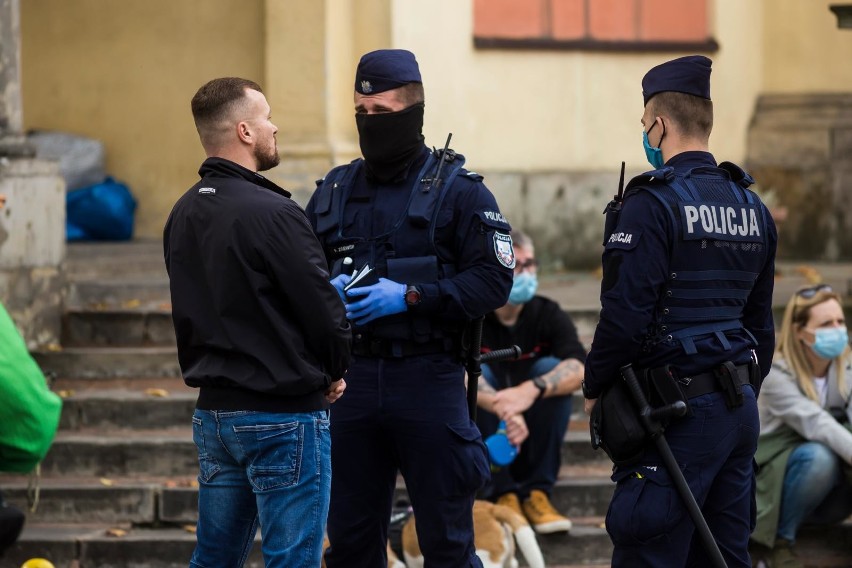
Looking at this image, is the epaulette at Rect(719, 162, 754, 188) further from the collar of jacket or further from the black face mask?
the collar of jacket

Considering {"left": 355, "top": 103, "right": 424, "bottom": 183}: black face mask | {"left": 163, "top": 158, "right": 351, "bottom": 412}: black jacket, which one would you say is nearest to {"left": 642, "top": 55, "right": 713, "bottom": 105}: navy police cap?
{"left": 355, "top": 103, "right": 424, "bottom": 183}: black face mask

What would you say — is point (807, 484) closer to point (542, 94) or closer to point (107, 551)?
point (107, 551)

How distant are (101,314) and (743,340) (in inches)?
190

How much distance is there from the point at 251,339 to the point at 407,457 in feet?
3.02

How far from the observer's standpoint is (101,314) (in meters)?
8.48

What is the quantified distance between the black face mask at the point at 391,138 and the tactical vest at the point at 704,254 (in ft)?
2.82

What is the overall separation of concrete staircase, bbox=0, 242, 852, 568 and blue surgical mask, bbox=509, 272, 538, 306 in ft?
3.01

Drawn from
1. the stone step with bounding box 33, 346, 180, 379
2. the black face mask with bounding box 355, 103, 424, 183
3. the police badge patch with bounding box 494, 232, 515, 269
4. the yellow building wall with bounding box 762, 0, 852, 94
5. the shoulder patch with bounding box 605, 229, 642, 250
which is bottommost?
the stone step with bounding box 33, 346, 180, 379

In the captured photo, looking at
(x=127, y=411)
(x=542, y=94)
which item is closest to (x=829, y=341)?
(x=127, y=411)

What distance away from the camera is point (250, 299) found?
167 inches

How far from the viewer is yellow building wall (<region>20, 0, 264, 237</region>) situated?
10891 millimetres

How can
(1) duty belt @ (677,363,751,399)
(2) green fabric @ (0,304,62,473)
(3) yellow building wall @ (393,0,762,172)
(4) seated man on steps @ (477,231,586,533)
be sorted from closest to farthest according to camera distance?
(2) green fabric @ (0,304,62,473)
(1) duty belt @ (677,363,751,399)
(4) seated man on steps @ (477,231,586,533)
(3) yellow building wall @ (393,0,762,172)

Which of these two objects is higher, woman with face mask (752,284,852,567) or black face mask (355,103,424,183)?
black face mask (355,103,424,183)

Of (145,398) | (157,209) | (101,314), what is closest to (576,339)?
(145,398)
